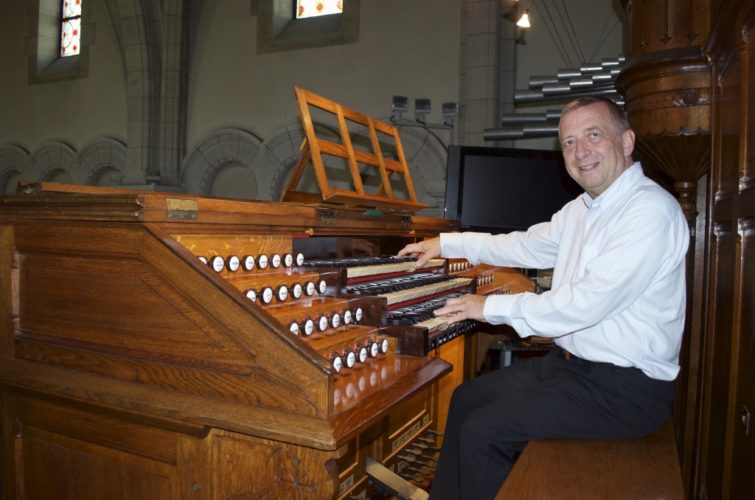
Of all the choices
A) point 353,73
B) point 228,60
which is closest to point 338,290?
point 353,73

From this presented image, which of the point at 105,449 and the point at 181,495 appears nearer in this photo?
the point at 181,495

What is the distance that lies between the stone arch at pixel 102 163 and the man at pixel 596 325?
8882 mm

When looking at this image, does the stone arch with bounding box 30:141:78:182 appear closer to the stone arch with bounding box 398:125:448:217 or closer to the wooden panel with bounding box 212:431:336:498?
the stone arch with bounding box 398:125:448:217

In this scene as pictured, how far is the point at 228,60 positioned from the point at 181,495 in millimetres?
8378

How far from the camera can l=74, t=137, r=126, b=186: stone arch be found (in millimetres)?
9648

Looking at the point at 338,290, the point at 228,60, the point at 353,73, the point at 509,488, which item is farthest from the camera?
the point at 228,60

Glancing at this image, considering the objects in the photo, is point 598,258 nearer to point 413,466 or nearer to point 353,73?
point 413,466

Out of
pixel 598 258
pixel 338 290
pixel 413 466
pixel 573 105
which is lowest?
pixel 413 466

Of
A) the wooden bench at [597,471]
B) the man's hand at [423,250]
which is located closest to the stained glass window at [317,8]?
the man's hand at [423,250]

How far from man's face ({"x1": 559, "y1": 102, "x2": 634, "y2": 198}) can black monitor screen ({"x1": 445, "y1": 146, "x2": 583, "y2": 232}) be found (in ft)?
9.31

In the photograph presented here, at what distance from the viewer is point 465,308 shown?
2.15 meters

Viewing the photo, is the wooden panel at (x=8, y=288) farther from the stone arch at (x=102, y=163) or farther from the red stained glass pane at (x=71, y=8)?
the red stained glass pane at (x=71, y=8)

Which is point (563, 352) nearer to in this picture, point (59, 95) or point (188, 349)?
point (188, 349)

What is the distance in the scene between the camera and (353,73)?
8070 mm
